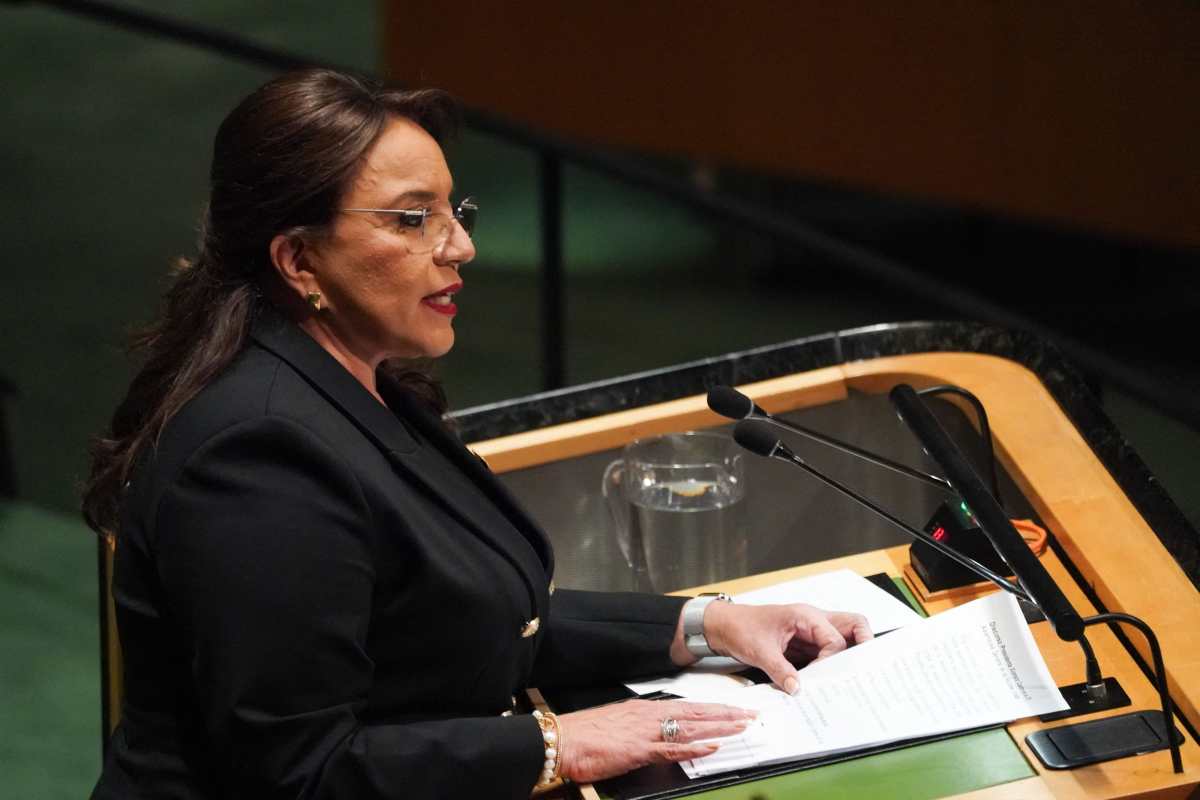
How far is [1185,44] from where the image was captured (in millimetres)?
4336

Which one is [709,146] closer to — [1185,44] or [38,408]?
[1185,44]

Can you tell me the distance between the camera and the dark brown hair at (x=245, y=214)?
167 centimetres

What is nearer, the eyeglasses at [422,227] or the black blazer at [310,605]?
the black blazer at [310,605]

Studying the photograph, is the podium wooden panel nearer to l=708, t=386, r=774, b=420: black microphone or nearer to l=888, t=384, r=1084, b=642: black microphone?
l=888, t=384, r=1084, b=642: black microphone

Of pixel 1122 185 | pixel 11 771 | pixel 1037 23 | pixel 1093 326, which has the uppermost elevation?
pixel 1037 23

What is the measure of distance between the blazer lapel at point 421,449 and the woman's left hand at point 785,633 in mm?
214

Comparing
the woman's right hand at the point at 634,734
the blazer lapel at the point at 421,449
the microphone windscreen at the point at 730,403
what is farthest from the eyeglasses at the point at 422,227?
the woman's right hand at the point at 634,734

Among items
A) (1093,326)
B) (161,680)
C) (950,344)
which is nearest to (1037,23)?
(1093,326)

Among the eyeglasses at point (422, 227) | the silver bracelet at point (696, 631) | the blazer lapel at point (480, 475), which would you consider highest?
the eyeglasses at point (422, 227)

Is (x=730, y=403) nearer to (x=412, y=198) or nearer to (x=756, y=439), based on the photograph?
(x=756, y=439)

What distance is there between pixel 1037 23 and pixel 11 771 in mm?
3133

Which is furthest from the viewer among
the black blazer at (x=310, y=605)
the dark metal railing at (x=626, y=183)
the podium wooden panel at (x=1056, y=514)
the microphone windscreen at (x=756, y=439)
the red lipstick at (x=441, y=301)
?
the dark metal railing at (x=626, y=183)

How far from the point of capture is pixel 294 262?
1717 millimetres

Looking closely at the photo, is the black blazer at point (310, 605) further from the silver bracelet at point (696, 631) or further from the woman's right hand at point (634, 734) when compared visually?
the silver bracelet at point (696, 631)
